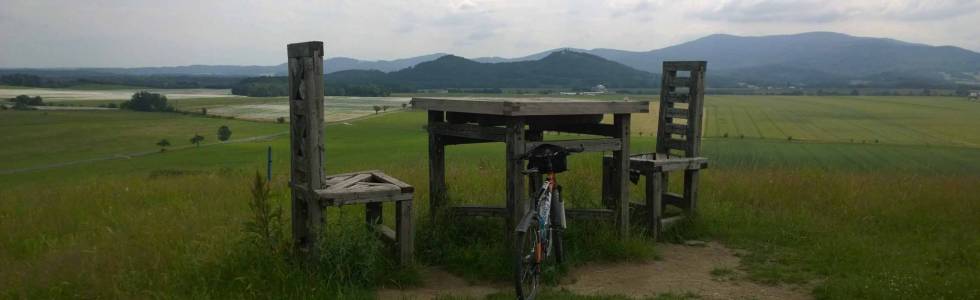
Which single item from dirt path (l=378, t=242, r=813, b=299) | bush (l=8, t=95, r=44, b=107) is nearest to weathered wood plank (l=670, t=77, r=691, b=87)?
dirt path (l=378, t=242, r=813, b=299)

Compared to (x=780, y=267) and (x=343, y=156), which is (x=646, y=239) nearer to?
(x=780, y=267)

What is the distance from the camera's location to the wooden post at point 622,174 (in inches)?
302

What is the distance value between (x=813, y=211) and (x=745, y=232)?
1871 millimetres

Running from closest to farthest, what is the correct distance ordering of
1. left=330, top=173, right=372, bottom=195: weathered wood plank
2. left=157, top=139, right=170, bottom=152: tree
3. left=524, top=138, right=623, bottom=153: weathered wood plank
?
left=330, top=173, right=372, bottom=195: weathered wood plank → left=524, top=138, right=623, bottom=153: weathered wood plank → left=157, top=139, right=170, bottom=152: tree

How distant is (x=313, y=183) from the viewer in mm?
5852

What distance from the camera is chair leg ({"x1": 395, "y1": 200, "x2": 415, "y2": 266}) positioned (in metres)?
6.27

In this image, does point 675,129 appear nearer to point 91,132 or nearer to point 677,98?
point 677,98

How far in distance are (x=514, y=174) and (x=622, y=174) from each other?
5.39 ft

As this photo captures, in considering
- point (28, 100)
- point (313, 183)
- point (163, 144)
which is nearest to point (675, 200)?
point (313, 183)

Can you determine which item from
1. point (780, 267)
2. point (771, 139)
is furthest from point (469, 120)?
point (771, 139)

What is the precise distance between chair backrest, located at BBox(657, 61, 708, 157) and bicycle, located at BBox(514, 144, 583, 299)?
3183 mm

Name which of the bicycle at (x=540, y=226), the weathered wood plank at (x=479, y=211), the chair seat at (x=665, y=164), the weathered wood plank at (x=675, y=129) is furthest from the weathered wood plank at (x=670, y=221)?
the bicycle at (x=540, y=226)

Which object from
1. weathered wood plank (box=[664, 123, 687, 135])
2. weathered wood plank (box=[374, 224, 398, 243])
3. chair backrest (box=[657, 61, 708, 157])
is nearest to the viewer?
weathered wood plank (box=[374, 224, 398, 243])

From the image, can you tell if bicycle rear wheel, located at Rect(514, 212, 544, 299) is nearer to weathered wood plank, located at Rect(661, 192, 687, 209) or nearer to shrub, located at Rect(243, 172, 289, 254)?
shrub, located at Rect(243, 172, 289, 254)
